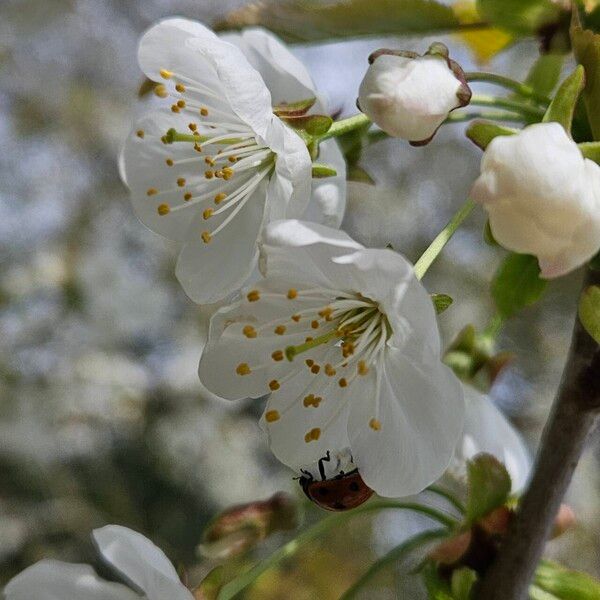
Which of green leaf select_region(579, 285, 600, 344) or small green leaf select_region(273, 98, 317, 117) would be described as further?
small green leaf select_region(273, 98, 317, 117)

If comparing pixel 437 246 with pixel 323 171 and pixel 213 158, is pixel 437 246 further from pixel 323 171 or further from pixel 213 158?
pixel 213 158

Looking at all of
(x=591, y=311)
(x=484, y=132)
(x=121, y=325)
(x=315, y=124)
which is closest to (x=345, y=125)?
(x=315, y=124)

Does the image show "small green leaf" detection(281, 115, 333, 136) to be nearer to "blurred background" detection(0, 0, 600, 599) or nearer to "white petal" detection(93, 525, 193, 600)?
"white petal" detection(93, 525, 193, 600)

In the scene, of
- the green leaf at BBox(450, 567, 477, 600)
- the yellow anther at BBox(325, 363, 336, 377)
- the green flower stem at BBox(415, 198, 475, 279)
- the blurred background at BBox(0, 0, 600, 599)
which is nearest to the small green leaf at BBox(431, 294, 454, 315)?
the green flower stem at BBox(415, 198, 475, 279)

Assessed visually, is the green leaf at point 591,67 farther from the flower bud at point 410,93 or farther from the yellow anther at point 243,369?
the yellow anther at point 243,369

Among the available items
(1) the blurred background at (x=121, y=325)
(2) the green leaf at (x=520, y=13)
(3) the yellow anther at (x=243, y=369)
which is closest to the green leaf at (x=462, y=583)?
(3) the yellow anther at (x=243, y=369)

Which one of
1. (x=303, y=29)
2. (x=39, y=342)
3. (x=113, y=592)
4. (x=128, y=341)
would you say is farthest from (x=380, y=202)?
(x=113, y=592)
